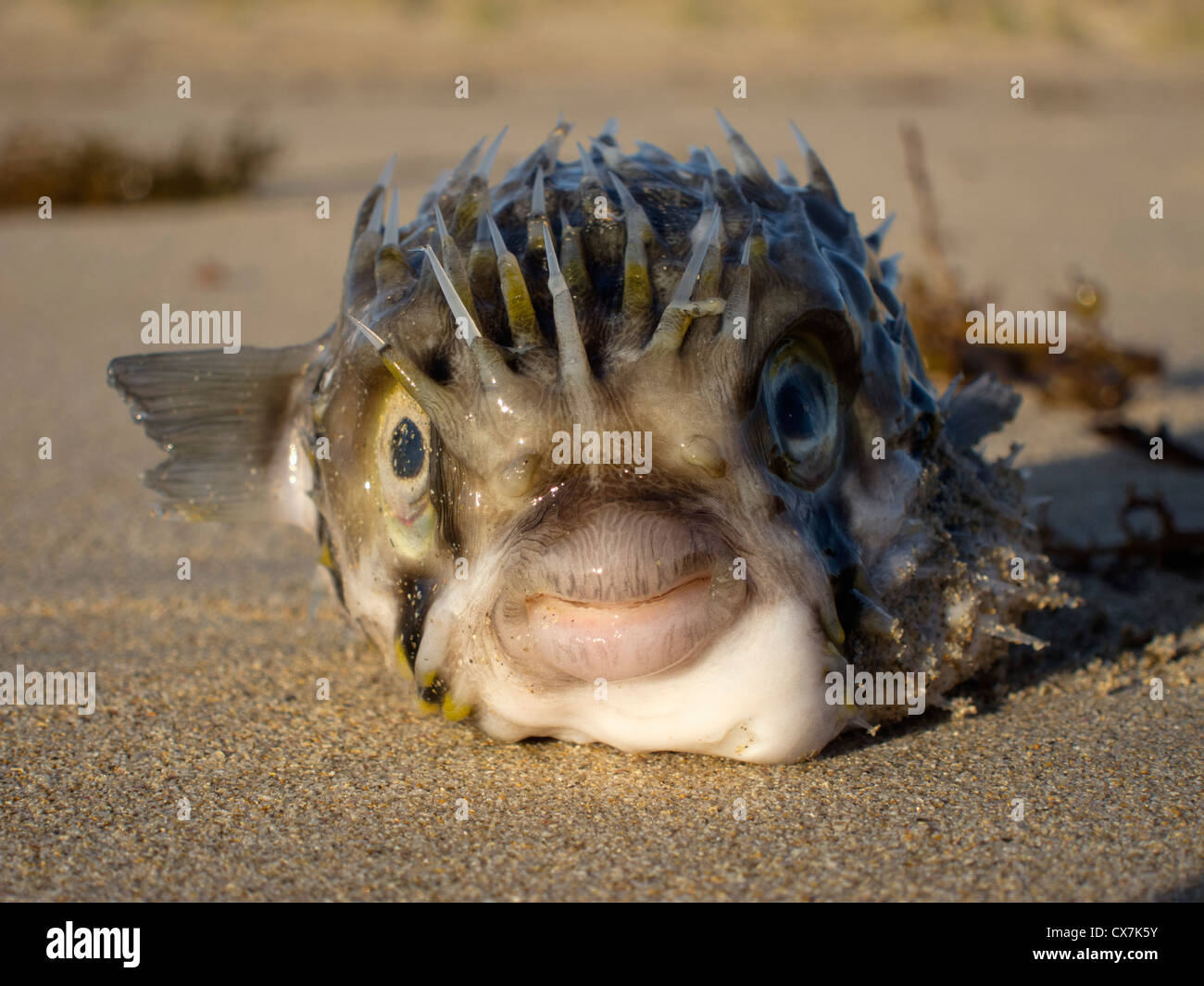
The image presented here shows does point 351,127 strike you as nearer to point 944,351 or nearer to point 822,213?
point 944,351

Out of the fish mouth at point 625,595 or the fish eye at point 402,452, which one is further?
the fish eye at point 402,452

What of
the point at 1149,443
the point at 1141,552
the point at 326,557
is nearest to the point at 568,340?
Result: the point at 326,557

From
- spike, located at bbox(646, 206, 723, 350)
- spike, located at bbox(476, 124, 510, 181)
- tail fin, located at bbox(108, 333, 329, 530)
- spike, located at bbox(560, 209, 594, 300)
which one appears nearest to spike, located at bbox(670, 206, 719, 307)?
spike, located at bbox(646, 206, 723, 350)

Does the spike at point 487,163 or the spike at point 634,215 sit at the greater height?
the spike at point 487,163

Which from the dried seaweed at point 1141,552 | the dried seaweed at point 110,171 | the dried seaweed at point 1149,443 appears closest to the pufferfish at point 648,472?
the dried seaweed at point 1141,552

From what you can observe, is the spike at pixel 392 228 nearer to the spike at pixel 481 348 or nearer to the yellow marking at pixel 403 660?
the spike at pixel 481 348

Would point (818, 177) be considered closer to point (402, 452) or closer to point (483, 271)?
point (483, 271)

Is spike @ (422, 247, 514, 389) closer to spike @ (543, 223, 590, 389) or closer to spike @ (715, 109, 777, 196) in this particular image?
spike @ (543, 223, 590, 389)

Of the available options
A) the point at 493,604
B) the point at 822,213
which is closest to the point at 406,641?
the point at 493,604
